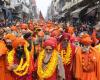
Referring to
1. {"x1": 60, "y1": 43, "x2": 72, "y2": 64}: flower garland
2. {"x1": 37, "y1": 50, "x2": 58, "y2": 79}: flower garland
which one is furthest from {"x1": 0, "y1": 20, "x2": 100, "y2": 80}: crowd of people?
{"x1": 60, "y1": 43, "x2": 72, "y2": 64}: flower garland

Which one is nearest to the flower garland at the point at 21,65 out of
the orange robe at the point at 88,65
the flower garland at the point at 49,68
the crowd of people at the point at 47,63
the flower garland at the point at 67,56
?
the crowd of people at the point at 47,63

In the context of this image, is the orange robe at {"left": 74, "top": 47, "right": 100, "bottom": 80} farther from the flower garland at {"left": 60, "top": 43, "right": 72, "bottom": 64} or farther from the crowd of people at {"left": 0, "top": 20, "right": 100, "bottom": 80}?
the flower garland at {"left": 60, "top": 43, "right": 72, "bottom": 64}

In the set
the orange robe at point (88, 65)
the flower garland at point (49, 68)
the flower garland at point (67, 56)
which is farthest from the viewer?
the flower garland at point (67, 56)

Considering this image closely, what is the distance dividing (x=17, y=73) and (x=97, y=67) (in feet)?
6.01

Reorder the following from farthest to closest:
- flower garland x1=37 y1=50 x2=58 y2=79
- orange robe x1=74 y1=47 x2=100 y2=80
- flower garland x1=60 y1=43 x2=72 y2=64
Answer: flower garland x1=60 y1=43 x2=72 y2=64, orange robe x1=74 y1=47 x2=100 y2=80, flower garland x1=37 y1=50 x2=58 y2=79

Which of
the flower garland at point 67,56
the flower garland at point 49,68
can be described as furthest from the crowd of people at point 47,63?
the flower garland at point 67,56

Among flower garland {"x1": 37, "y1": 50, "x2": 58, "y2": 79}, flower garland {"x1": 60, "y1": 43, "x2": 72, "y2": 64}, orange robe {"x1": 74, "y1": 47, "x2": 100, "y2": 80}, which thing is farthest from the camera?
flower garland {"x1": 60, "y1": 43, "x2": 72, "y2": 64}

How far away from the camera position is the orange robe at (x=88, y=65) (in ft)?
32.3

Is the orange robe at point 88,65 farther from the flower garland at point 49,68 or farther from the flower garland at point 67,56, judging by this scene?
the flower garland at point 67,56

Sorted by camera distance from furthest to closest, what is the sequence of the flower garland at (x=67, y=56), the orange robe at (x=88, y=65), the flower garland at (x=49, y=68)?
the flower garland at (x=67, y=56), the orange robe at (x=88, y=65), the flower garland at (x=49, y=68)

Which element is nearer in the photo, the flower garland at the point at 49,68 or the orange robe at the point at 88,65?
the flower garland at the point at 49,68

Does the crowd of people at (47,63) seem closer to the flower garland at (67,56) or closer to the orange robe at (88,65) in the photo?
the orange robe at (88,65)

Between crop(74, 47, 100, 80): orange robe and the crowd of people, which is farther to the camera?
crop(74, 47, 100, 80): orange robe

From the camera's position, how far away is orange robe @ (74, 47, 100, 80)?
32.3ft
